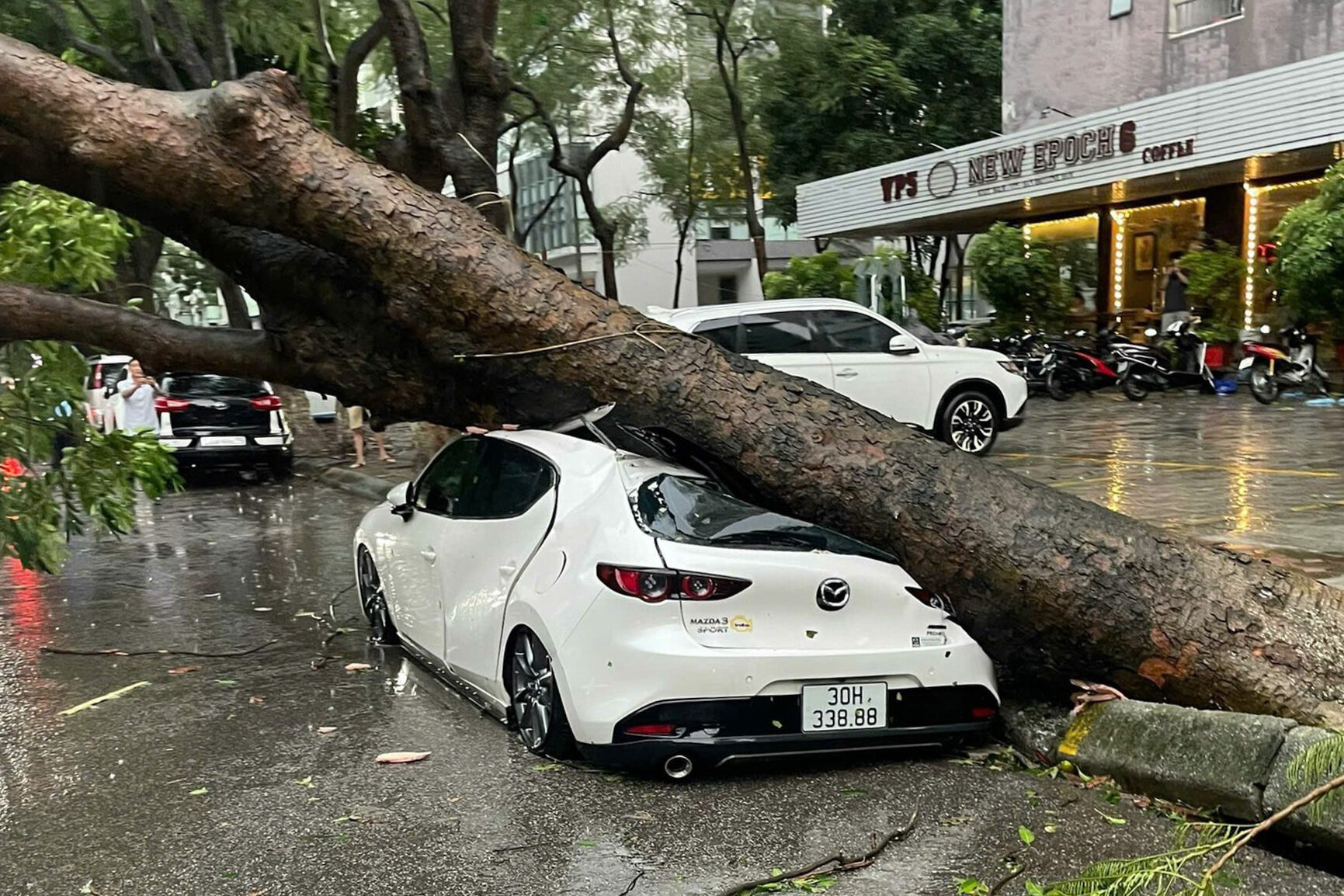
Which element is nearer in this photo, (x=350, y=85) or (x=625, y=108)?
(x=350, y=85)

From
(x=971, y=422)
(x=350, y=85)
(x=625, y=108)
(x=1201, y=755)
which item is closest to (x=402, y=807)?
(x=1201, y=755)

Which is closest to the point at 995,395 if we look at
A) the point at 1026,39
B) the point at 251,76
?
the point at 251,76

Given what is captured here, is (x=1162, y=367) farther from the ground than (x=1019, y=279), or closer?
closer

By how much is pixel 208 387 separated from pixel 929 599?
49.5ft

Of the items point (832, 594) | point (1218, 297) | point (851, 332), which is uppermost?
point (1218, 297)

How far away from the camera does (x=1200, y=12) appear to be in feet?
73.5

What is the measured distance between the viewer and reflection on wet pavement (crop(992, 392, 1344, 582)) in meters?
9.19

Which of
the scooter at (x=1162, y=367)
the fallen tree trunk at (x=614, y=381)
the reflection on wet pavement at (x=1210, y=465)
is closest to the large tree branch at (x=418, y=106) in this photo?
the fallen tree trunk at (x=614, y=381)

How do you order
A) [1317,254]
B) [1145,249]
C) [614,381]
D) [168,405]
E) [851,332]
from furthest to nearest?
[1145,249] < [168,405] < [1317,254] < [851,332] < [614,381]

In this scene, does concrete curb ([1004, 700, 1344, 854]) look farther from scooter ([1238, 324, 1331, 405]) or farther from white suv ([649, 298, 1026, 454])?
scooter ([1238, 324, 1331, 405])

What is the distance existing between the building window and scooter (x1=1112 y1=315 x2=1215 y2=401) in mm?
40919

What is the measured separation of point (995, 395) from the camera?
14.3m

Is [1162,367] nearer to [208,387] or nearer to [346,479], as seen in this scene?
[346,479]

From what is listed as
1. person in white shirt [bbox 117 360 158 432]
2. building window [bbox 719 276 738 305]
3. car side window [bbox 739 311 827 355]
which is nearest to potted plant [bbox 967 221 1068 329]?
car side window [bbox 739 311 827 355]
